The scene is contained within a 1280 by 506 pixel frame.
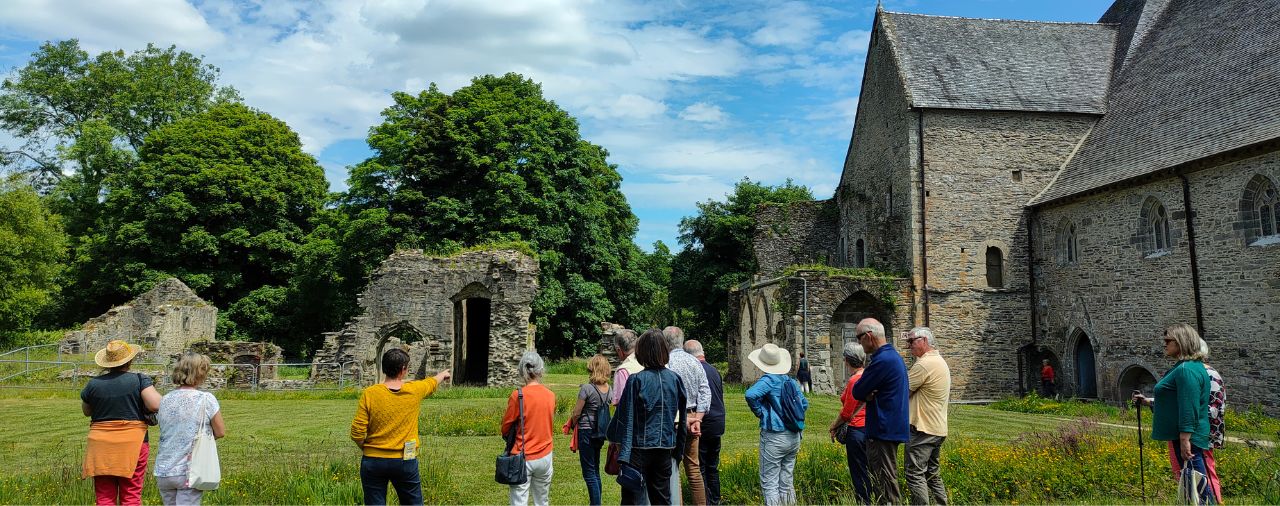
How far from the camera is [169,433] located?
5.22m

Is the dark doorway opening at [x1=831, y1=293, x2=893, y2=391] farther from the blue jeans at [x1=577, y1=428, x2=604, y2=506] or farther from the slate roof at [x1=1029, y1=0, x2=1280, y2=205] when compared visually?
the blue jeans at [x1=577, y1=428, x2=604, y2=506]

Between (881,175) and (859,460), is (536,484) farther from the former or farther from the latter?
(881,175)

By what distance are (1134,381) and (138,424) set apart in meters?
22.5

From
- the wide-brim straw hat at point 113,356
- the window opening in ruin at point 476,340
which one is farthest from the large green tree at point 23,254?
the wide-brim straw hat at point 113,356

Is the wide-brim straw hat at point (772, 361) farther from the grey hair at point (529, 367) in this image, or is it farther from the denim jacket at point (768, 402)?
the grey hair at point (529, 367)

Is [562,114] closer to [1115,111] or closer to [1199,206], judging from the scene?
[1115,111]

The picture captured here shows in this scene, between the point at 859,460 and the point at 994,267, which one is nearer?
the point at 859,460

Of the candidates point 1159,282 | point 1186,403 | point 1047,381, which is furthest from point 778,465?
point 1047,381

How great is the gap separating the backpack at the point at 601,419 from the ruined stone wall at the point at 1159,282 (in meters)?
16.5

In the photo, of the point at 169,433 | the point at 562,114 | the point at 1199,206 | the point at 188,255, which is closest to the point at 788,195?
the point at 562,114

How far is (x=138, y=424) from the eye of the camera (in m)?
5.62

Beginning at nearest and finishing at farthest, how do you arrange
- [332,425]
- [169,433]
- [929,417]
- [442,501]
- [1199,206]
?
[169,433] < [929,417] < [442,501] < [332,425] < [1199,206]

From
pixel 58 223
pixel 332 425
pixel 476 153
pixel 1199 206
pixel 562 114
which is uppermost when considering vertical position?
pixel 562 114

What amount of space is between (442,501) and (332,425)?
7.23 meters
